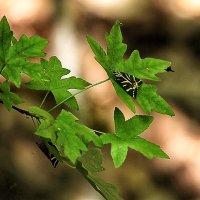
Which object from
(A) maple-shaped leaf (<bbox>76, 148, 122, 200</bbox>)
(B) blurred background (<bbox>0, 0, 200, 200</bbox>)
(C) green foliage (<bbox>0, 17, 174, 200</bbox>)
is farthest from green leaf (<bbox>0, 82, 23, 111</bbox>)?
(B) blurred background (<bbox>0, 0, 200, 200</bbox>)

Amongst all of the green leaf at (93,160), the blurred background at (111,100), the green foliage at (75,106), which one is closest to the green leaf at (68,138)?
the green foliage at (75,106)

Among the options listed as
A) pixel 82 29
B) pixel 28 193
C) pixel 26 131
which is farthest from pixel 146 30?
pixel 28 193

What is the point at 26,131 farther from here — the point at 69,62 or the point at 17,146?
the point at 69,62

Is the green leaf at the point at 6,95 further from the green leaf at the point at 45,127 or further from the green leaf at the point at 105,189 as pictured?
the green leaf at the point at 105,189

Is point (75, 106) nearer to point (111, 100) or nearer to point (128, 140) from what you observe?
point (128, 140)

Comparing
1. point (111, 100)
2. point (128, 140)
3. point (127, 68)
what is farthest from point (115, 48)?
point (111, 100)

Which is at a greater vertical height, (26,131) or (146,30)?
(146,30)

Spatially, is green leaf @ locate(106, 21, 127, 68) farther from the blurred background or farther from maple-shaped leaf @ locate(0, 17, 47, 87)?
the blurred background
